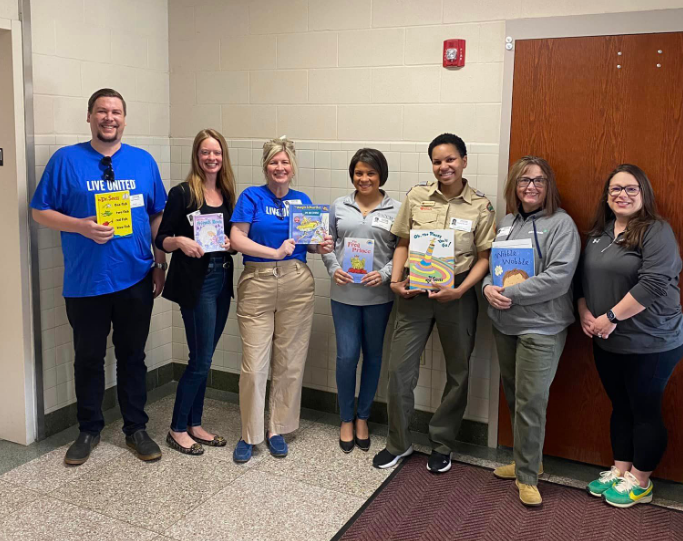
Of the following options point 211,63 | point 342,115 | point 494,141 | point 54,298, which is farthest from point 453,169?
point 54,298

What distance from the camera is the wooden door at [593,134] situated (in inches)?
129

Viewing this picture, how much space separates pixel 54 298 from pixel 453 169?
229 cm

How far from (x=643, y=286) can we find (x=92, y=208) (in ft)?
8.53

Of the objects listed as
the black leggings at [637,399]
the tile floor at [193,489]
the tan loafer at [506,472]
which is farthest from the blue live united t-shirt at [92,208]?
the black leggings at [637,399]

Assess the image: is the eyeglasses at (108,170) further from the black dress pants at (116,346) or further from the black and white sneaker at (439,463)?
the black and white sneaker at (439,463)

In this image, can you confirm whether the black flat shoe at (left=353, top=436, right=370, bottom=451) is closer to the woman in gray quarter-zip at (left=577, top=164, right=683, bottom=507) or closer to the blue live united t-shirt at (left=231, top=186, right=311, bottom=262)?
the blue live united t-shirt at (left=231, top=186, right=311, bottom=262)

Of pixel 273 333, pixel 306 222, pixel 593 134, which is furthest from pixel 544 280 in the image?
pixel 273 333

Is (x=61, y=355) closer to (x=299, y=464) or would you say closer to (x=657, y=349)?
(x=299, y=464)

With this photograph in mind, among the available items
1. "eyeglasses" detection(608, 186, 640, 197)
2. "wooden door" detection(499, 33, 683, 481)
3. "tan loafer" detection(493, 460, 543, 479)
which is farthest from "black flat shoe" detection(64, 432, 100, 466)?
"eyeglasses" detection(608, 186, 640, 197)

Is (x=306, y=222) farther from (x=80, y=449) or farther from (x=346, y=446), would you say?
(x=80, y=449)

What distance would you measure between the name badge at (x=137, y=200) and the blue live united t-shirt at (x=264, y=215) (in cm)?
49

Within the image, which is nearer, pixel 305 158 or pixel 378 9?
pixel 378 9

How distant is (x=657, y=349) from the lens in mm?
3084

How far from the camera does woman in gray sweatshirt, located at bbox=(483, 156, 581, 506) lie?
125 inches
